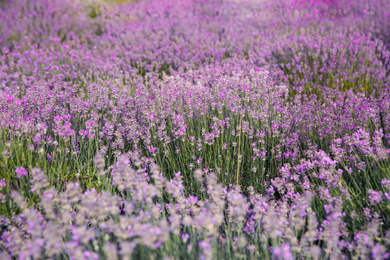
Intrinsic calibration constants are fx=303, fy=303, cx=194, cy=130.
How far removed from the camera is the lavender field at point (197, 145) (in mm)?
1720

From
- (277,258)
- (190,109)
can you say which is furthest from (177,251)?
(190,109)

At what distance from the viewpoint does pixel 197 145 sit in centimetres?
308

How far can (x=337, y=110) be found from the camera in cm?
302

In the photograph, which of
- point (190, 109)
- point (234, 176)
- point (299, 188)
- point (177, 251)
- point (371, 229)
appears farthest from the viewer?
point (190, 109)

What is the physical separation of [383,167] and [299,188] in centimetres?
67

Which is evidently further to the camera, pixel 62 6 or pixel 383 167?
pixel 62 6

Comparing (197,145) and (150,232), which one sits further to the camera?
(197,145)

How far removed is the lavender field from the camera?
5.64 feet

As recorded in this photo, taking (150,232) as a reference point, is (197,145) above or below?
below

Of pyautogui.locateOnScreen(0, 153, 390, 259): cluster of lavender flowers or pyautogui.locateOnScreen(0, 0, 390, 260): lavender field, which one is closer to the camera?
pyautogui.locateOnScreen(0, 153, 390, 259): cluster of lavender flowers

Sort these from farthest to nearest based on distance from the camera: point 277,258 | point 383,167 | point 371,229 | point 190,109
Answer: point 190,109 → point 383,167 → point 371,229 → point 277,258

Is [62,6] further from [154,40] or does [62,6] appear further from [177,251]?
[177,251]

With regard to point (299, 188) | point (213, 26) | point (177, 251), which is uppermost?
point (213, 26)

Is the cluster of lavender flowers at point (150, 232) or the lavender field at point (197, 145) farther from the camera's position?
the lavender field at point (197, 145)
